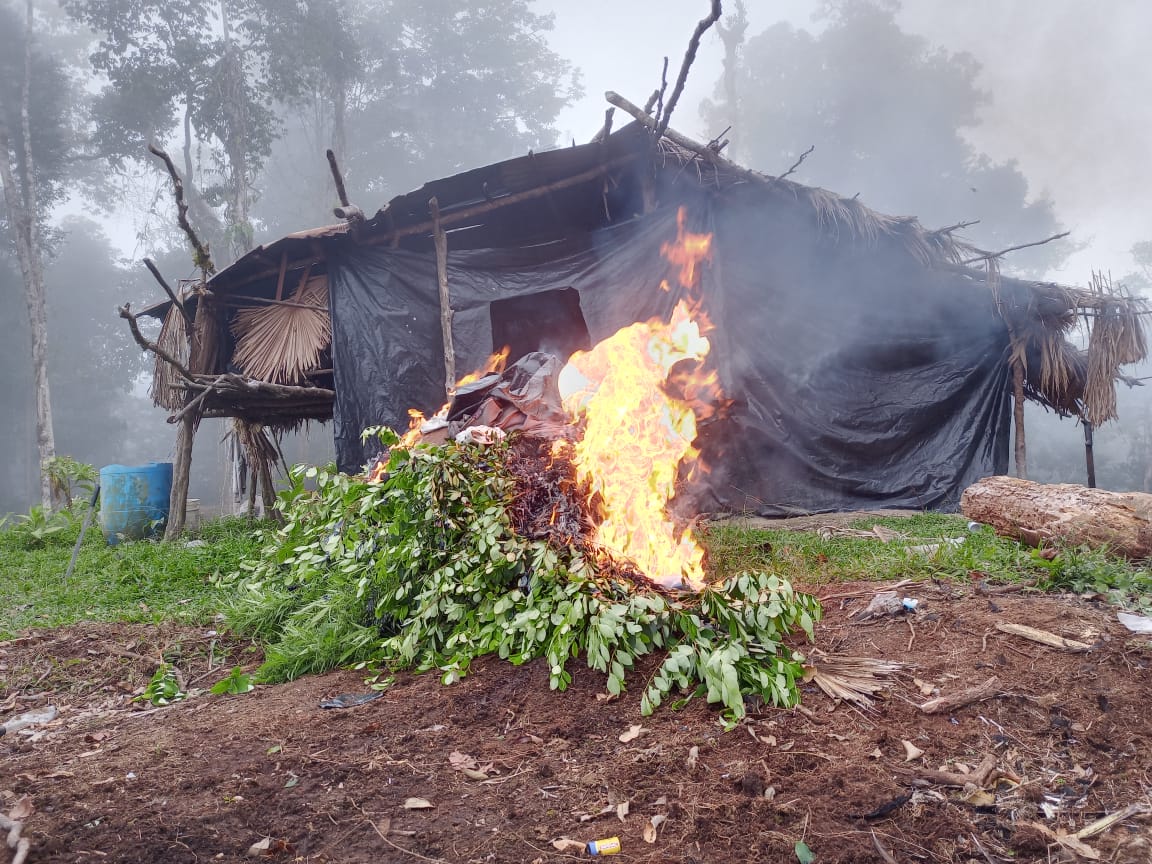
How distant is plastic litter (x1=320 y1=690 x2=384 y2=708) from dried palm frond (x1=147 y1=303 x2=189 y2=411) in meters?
7.06

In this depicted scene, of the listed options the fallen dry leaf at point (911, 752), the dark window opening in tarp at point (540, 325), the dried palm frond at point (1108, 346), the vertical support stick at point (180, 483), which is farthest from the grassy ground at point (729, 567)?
the dried palm frond at point (1108, 346)

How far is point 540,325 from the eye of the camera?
336 inches

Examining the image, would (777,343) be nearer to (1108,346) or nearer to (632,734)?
(1108,346)

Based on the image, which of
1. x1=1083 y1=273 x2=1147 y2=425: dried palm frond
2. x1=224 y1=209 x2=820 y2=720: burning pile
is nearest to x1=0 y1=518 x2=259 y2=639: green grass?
x1=224 y1=209 x2=820 y2=720: burning pile

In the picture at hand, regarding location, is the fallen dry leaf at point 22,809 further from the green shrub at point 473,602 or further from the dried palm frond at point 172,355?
the dried palm frond at point 172,355

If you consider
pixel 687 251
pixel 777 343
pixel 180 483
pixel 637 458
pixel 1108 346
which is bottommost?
pixel 180 483

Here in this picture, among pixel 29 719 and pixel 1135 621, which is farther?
pixel 29 719

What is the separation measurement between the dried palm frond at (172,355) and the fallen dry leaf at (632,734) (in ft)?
26.9

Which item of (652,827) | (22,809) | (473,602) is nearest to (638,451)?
(473,602)

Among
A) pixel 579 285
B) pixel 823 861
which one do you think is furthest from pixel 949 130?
pixel 823 861

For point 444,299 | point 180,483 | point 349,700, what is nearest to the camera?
point 349,700

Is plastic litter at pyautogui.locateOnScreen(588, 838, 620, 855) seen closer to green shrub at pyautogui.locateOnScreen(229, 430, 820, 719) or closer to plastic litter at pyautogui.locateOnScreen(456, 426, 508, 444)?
green shrub at pyautogui.locateOnScreen(229, 430, 820, 719)

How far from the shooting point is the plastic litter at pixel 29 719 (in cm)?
308

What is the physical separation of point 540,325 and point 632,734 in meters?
6.67
